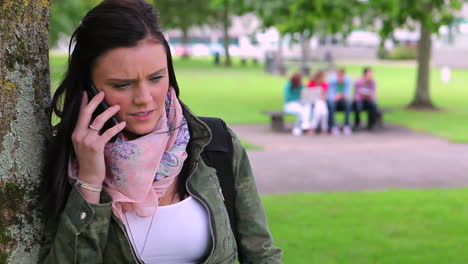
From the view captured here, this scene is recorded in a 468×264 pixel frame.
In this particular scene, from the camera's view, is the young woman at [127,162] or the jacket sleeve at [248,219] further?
the jacket sleeve at [248,219]

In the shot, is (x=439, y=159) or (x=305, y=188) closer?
(x=305, y=188)

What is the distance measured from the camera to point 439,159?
38.3ft

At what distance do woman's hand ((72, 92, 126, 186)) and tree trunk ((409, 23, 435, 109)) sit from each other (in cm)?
1901

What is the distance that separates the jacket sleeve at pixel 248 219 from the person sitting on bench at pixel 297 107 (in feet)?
42.8

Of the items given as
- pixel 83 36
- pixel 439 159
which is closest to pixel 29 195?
pixel 83 36

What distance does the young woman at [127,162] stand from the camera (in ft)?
6.65

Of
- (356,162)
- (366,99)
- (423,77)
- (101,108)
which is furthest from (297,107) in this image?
(101,108)

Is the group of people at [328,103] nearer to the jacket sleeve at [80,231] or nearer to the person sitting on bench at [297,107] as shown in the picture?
the person sitting on bench at [297,107]

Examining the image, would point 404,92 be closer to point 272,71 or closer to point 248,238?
point 272,71

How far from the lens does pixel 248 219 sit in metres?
2.29

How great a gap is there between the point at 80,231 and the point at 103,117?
0.31 metres

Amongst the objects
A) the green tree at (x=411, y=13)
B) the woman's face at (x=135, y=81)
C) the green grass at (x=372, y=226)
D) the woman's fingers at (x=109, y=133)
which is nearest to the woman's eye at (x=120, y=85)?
the woman's face at (x=135, y=81)

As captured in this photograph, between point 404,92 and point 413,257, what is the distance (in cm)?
2104

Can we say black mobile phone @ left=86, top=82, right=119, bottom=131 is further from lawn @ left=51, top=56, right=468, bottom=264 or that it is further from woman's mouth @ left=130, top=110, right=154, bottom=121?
lawn @ left=51, top=56, right=468, bottom=264
